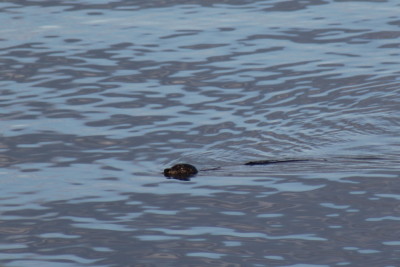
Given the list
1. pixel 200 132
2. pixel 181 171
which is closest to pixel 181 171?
pixel 181 171

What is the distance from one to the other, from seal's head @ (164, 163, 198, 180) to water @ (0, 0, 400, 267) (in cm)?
13

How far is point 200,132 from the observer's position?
50.2 feet

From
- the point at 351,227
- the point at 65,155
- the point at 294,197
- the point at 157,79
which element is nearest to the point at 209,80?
the point at 157,79

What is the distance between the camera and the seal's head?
44.9 feet

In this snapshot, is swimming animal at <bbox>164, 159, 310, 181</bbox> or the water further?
swimming animal at <bbox>164, 159, 310, 181</bbox>

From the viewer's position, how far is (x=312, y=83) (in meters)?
17.4

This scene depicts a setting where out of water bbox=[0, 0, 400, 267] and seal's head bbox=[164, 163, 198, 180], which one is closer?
water bbox=[0, 0, 400, 267]

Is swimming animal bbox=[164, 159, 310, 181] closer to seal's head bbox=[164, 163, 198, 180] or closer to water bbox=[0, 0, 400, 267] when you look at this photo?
seal's head bbox=[164, 163, 198, 180]

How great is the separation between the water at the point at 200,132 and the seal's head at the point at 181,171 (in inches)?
5.0

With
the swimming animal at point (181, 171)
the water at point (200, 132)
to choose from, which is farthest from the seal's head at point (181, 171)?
the water at point (200, 132)

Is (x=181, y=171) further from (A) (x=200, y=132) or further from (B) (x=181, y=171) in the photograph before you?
(A) (x=200, y=132)

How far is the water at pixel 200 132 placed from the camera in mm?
11664

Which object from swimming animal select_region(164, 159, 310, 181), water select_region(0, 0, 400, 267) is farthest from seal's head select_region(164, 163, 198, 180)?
water select_region(0, 0, 400, 267)

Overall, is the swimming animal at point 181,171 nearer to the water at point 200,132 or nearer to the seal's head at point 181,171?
the seal's head at point 181,171
